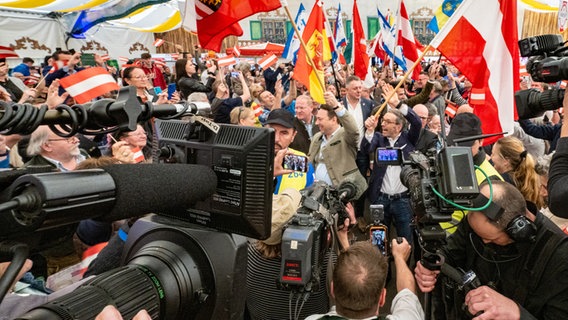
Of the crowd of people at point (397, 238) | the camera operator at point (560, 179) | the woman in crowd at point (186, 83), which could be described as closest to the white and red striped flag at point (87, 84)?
the crowd of people at point (397, 238)

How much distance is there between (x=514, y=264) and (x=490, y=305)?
297mm

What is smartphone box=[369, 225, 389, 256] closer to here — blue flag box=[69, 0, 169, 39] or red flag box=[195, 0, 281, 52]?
red flag box=[195, 0, 281, 52]

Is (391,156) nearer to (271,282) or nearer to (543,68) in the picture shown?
(543,68)

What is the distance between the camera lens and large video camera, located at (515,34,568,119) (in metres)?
1.47

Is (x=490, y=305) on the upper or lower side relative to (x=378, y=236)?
upper

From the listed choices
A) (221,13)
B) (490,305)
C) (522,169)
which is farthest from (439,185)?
(221,13)

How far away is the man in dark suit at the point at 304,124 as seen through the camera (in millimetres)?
4719

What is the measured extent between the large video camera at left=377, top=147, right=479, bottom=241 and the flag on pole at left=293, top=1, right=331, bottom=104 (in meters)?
2.71

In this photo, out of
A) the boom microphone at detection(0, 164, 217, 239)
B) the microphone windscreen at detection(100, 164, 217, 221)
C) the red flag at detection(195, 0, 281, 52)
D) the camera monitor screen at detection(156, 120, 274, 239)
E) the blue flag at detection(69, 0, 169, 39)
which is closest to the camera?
the boom microphone at detection(0, 164, 217, 239)

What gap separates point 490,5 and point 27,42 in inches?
460

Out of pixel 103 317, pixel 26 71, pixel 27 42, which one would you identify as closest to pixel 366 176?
pixel 103 317

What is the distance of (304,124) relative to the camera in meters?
5.11

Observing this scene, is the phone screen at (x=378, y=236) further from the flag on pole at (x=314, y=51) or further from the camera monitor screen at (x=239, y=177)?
the flag on pole at (x=314, y=51)

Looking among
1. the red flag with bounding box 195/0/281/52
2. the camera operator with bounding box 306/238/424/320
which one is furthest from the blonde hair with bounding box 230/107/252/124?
the camera operator with bounding box 306/238/424/320
